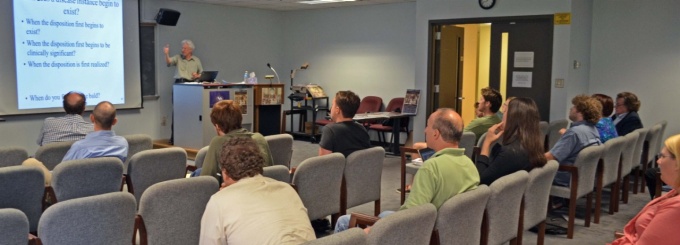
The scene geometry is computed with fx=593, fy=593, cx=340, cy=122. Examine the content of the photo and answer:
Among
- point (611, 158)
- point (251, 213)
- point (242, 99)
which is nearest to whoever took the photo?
point (251, 213)

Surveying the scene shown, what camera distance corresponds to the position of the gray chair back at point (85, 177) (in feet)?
11.1

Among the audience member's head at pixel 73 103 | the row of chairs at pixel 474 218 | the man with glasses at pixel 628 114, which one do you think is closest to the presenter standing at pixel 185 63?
the audience member's head at pixel 73 103

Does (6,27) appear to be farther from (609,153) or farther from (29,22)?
(609,153)

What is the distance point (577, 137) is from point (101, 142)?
3659 millimetres

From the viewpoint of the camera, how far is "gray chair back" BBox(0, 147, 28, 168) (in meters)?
3.95

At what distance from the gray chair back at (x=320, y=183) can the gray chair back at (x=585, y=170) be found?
189 cm

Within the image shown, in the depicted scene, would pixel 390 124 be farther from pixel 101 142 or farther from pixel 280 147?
pixel 101 142

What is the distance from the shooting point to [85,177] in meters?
3.49

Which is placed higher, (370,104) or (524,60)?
(524,60)

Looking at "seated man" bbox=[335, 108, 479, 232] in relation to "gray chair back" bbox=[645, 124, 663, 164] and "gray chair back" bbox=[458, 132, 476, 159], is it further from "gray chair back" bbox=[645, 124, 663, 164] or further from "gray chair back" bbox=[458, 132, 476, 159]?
"gray chair back" bbox=[645, 124, 663, 164]

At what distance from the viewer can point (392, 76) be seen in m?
10.1

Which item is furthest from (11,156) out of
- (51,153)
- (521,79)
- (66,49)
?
(521,79)

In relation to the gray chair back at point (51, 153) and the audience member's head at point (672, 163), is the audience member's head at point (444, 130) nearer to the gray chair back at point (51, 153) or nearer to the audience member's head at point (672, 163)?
the audience member's head at point (672, 163)

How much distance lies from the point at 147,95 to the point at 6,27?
240cm
